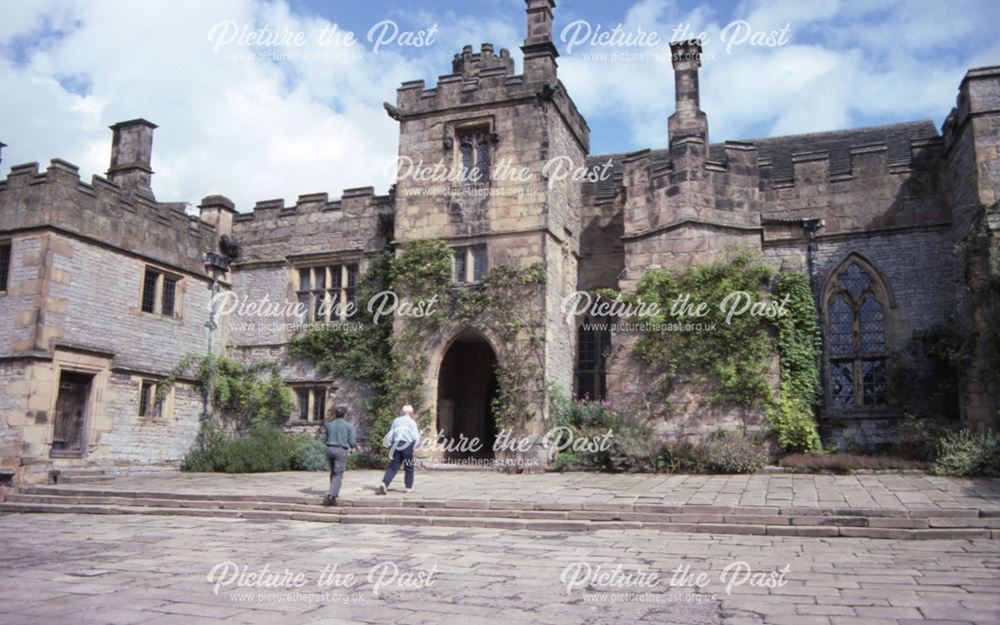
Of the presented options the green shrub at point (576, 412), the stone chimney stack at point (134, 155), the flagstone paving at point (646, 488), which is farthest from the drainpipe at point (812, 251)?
the stone chimney stack at point (134, 155)

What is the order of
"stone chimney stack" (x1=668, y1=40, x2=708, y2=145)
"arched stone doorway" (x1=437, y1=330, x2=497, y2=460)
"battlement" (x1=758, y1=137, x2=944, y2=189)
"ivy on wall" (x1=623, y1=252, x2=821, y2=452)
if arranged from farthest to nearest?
"arched stone doorway" (x1=437, y1=330, x2=497, y2=460) → "stone chimney stack" (x1=668, y1=40, x2=708, y2=145) → "battlement" (x1=758, y1=137, x2=944, y2=189) → "ivy on wall" (x1=623, y1=252, x2=821, y2=452)

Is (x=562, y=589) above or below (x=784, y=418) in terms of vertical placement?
below

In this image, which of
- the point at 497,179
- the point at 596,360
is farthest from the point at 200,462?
the point at 596,360

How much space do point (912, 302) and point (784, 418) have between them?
3834 mm

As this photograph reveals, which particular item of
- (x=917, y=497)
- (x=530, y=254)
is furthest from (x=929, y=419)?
(x=530, y=254)

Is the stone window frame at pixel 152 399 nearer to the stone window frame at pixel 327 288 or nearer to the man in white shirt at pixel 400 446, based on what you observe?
the stone window frame at pixel 327 288

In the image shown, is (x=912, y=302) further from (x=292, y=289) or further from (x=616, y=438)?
(x=292, y=289)

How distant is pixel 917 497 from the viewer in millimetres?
9852

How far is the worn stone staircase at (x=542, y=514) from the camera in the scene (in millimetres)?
8586

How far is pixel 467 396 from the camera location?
1995cm

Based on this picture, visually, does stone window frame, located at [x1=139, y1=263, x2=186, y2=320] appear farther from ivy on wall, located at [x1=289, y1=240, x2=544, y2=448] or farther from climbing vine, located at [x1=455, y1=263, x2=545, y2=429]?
climbing vine, located at [x1=455, y1=263, x2=545, y2=429]

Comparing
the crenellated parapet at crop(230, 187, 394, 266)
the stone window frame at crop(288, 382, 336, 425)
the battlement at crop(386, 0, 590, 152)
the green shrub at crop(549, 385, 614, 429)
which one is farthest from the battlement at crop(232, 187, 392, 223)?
the green shrub at crop(549, 385, 614, 429)

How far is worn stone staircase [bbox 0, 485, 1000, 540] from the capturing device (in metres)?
8.59

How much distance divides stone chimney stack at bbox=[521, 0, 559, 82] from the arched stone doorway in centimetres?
612
